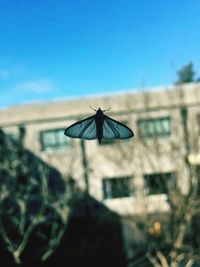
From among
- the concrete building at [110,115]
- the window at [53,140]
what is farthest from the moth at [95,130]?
the window at [53,140]

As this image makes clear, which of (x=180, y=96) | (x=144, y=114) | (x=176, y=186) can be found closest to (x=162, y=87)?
(x=180, y=96)

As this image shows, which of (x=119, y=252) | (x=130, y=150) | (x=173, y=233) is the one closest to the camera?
(x=173, y=233)

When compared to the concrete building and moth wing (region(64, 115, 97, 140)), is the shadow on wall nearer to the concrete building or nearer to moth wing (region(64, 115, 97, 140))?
the concrete building

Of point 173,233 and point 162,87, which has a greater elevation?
point 162,87

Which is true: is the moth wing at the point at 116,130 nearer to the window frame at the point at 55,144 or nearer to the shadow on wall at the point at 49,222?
the shadow on wall at the point at 49,222

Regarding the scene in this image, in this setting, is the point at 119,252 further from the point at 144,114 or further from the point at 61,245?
the point at 144,114

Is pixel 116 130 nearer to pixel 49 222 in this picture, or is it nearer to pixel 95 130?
pixel 95 130

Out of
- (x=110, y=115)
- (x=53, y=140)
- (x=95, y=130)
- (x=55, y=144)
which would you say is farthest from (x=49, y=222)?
(x=95, y=130)
